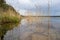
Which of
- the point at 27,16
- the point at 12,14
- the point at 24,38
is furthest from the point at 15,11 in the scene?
the point at 24,38

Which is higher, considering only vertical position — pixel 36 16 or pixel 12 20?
pixel 36 16

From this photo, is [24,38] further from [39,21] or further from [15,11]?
[15,11]

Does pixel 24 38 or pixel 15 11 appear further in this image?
pixel 15 11

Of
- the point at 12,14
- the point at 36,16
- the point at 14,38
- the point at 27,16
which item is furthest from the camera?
the point at 12,14

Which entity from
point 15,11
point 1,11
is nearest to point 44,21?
point 15,11

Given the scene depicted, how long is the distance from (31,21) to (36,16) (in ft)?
2.11

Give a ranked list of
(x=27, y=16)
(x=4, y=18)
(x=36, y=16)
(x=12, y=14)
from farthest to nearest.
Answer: (x=12, y=14) → (x=4, y=18) → (x=27, y=16) → (x=36, y=16)

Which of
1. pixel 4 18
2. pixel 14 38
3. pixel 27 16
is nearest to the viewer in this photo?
pixel 14 38

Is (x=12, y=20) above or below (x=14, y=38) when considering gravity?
below

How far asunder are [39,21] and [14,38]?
8.02ft

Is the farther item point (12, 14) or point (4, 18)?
point (12, 14)

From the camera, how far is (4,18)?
827cm

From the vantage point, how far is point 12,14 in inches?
348

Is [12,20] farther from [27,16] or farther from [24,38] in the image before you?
[24,38]
